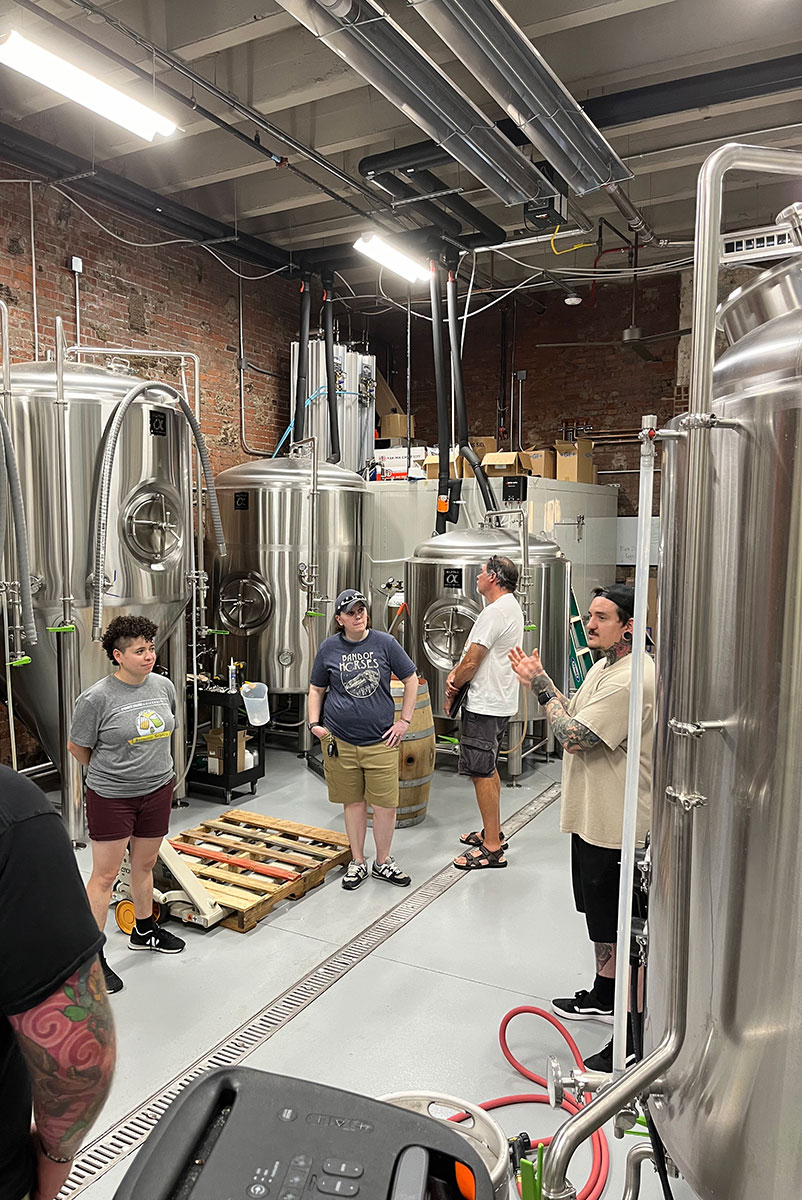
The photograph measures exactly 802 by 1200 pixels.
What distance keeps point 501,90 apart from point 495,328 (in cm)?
611

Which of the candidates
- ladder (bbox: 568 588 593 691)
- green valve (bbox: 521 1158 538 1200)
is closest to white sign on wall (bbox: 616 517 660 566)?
ladder (bbox: 568 588 593 691)

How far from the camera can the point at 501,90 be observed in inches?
172

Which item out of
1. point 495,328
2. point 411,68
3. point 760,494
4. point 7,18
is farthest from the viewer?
point 495,328

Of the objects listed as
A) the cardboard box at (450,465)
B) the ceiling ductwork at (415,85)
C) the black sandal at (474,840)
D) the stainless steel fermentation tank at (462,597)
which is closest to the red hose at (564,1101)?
the black sandal at (474,840)

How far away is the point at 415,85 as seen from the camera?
4.37 metres

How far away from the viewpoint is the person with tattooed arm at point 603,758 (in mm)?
2893

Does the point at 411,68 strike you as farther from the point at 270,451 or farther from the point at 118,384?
the point at 270,451

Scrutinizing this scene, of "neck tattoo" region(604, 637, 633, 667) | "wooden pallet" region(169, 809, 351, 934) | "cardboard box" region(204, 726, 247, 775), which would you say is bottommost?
"wooden pallet" region(169, 809, 351, 934)

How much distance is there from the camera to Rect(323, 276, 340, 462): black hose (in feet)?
Result: 26.9

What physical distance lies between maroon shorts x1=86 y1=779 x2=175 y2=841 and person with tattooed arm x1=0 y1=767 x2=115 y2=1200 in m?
2.27

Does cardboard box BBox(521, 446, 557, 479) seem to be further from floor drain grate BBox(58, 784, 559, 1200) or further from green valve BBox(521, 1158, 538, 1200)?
green valve BBox(521, 1158, 538, 1200)

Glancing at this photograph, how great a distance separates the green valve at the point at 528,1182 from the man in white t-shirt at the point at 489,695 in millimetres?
3152

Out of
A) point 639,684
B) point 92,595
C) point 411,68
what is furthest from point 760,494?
point 92,595

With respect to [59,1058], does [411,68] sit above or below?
above
